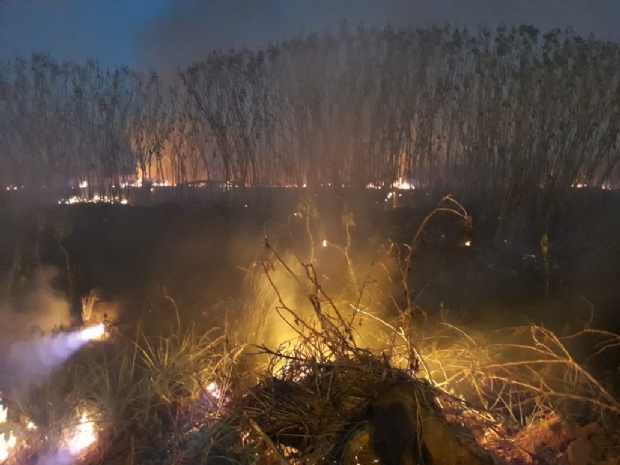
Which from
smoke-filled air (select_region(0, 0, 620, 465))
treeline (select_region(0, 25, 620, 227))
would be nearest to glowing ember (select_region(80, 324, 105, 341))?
smoke-filled air (select_region(0, 0, 620, 465))

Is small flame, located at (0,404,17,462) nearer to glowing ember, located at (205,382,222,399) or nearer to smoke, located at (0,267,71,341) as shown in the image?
glowing ember, located at (205,382,222,399)

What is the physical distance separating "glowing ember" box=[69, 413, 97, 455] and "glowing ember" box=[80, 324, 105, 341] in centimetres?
173

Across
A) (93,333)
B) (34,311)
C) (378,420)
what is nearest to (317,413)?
(378,420)

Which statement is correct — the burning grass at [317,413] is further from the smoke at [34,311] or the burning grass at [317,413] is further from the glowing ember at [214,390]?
the smoke at [34,311]

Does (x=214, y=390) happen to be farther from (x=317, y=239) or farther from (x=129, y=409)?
(x=317, y=239)

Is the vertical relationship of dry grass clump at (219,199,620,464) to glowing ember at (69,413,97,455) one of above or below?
above

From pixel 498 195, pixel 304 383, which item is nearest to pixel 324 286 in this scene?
pixel 304 383

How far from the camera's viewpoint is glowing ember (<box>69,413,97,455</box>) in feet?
10.7

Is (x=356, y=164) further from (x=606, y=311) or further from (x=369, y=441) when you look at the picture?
(x=369, y=441)

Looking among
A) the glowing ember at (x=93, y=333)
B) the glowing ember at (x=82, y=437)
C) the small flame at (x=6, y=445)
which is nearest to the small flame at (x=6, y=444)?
the small flame at (x=6, y=445)

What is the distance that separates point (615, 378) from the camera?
4.23 metres

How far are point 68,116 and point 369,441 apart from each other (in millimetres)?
11551

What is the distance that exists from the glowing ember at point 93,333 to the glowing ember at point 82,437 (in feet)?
5.68

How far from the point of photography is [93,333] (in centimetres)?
514
